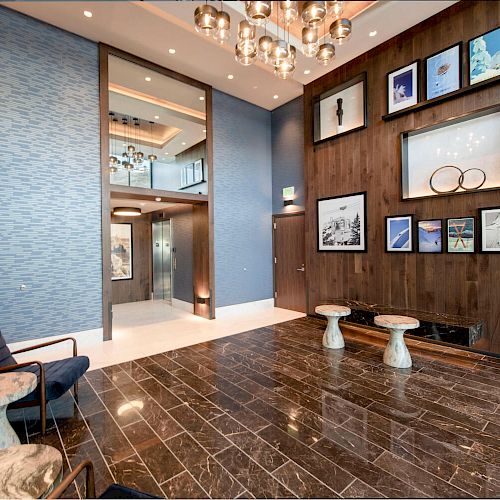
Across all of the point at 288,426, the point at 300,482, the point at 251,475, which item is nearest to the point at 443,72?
the point at 288,426

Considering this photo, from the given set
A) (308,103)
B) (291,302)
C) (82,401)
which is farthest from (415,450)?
(308,103)

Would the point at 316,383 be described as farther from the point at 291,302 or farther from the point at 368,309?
the point at 291,302

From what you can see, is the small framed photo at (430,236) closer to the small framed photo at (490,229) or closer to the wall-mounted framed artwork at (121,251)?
the small framed photo at (490,229)

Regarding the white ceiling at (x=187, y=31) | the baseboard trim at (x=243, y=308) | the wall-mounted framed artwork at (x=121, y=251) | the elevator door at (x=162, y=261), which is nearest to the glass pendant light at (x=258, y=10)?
the white ceiling at (x=187, y=31)

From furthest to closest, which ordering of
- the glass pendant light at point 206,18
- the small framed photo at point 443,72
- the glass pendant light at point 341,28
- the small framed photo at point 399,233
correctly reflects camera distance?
the small framed photo at point 399,233 → the small framed photo at point 443,72 → the glass pendant light at point 341,28 → the glass pendant light at point 206,18

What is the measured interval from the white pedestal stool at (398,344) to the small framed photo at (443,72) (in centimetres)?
335

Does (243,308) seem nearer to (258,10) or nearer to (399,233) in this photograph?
(399,233)

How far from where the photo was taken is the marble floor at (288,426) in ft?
6.09

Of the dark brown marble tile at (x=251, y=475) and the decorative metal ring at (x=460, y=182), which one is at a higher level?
the decorative metal ring at (x=460, y=182)

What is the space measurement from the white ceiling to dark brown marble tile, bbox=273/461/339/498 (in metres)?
4.42

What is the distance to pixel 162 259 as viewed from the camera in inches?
326

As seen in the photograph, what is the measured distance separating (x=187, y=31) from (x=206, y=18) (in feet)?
8.04

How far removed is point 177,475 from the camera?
1.92 meters

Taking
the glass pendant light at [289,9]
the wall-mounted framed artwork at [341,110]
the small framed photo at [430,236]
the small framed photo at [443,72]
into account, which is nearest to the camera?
the glass pendant light at [289,9]
